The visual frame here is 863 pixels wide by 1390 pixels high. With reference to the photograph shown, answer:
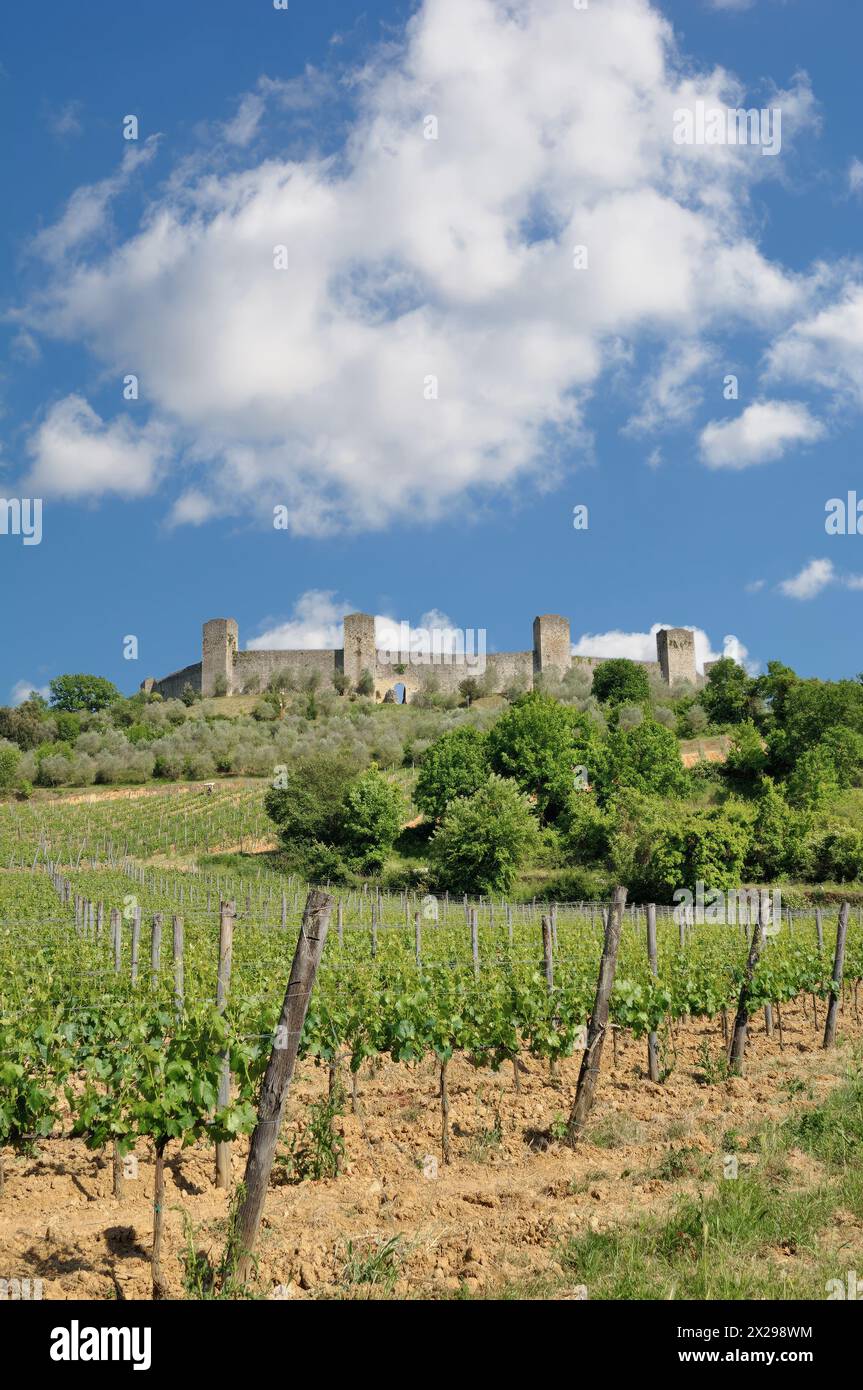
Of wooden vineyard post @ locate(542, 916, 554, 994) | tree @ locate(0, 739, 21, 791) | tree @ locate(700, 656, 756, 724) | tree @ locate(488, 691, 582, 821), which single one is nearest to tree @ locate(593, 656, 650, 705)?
tree @ locate(700, 656, 756, 724)

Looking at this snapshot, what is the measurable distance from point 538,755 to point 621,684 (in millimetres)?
24714

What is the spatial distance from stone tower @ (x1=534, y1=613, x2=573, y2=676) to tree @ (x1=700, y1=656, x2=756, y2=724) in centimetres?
2279

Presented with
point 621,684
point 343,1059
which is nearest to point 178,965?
point 343,1059

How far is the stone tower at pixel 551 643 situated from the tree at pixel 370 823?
44011mm

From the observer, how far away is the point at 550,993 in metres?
8.02

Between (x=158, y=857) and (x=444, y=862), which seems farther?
(x=158, y=857)

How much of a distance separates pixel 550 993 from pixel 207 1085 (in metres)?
3.96

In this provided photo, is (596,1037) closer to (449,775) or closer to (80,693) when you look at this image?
(449,775)

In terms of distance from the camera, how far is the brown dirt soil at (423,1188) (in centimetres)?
443

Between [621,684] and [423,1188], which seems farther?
[621,684]

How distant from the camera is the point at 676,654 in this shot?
80000 mm
